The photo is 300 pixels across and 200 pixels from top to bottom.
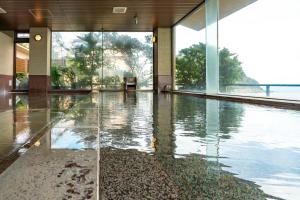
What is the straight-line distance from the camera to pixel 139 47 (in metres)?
15.9

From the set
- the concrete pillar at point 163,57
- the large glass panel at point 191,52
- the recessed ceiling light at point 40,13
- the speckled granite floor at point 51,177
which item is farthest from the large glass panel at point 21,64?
the speckled granite floor at point 51,177

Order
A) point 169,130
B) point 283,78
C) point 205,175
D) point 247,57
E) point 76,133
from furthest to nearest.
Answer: point 247,57
point 283,78
point 169,130
point 76,133
point 205,175

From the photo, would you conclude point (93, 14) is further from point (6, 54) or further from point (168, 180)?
point (168, 180)

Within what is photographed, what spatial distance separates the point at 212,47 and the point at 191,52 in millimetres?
2363

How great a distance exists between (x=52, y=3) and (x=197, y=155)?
10.1 m

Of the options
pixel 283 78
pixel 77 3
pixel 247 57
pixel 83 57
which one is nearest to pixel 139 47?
pixel 83 57


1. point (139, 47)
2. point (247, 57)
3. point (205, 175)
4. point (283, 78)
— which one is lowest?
point (205, 175)

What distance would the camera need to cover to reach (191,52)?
12.6 metres

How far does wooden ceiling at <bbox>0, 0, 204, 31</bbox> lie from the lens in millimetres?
10484

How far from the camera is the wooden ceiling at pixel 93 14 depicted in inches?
413

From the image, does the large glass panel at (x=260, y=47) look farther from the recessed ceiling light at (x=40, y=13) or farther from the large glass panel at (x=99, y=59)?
the large glass panel at (x=99, y=59)

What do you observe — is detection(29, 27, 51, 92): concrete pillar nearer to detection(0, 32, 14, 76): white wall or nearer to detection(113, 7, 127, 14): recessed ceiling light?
detection(0, 32, 14, 76): white wall

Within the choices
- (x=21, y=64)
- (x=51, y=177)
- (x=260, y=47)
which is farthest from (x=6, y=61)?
(x=51, y=177)

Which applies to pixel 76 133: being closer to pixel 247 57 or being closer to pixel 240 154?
pixel 240 154
